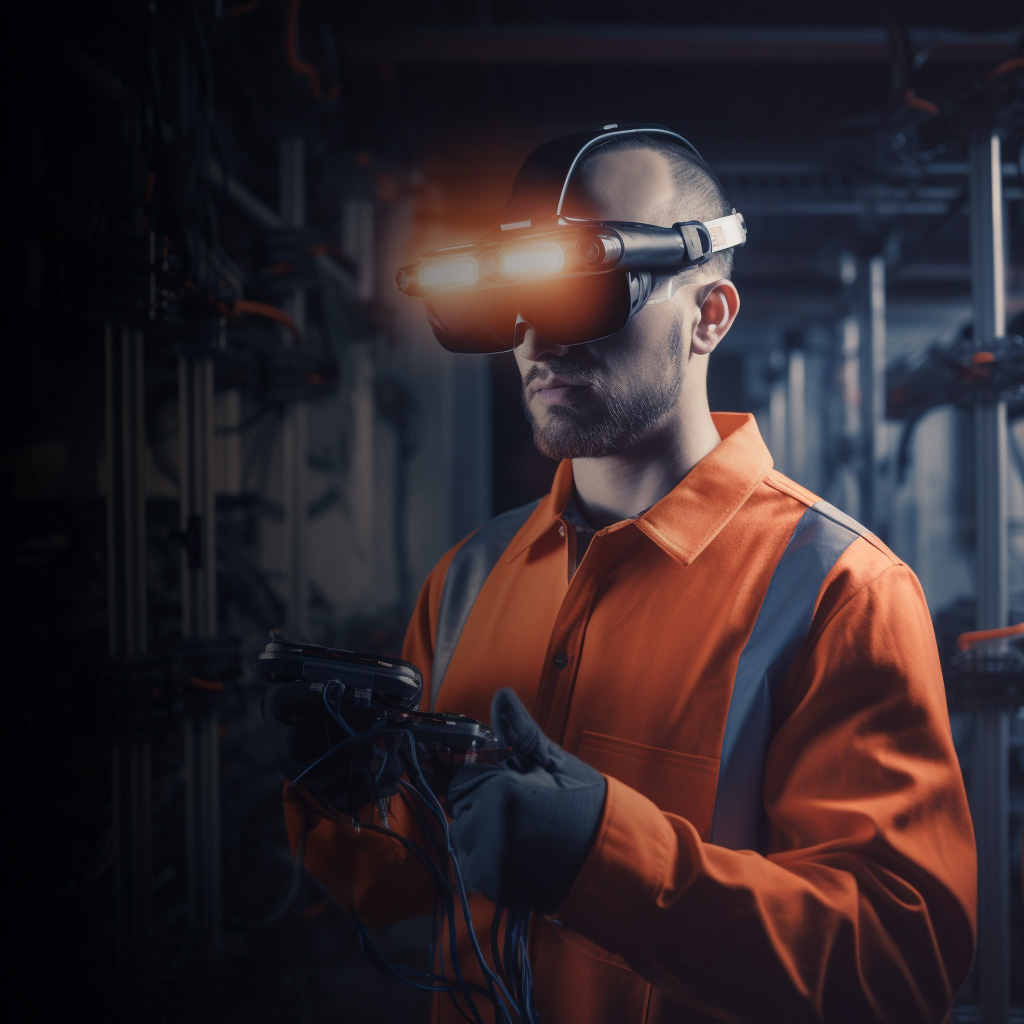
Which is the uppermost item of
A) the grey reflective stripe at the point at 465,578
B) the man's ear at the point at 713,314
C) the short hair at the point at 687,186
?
the short hair at the point at 687,186

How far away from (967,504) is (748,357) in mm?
2127

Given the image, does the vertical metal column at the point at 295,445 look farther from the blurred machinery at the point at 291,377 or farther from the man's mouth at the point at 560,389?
the man's mouth at the point at 560,389

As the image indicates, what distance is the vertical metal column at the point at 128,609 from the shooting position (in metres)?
1.68

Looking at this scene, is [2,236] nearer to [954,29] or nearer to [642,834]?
[642,834]

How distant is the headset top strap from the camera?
1006 millimetres

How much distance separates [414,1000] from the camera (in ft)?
8.51

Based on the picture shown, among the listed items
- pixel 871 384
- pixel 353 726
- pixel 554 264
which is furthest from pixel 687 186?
pixel 871 384

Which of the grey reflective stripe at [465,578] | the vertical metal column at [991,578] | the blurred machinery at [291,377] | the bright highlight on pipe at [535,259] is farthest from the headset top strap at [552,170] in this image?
the vertical metal column at [991,578]

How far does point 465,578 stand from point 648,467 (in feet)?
1.22

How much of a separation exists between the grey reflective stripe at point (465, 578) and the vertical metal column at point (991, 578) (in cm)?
132

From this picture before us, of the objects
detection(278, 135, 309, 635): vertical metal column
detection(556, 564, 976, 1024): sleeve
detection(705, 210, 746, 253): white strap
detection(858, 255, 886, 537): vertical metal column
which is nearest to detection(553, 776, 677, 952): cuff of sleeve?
detection(556, 564, 976, 1024): sleeve

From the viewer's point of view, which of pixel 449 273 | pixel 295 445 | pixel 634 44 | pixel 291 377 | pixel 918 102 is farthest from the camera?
pixel 634 44

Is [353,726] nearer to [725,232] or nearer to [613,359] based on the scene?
[613,359]

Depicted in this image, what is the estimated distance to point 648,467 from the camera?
3.70 feet
